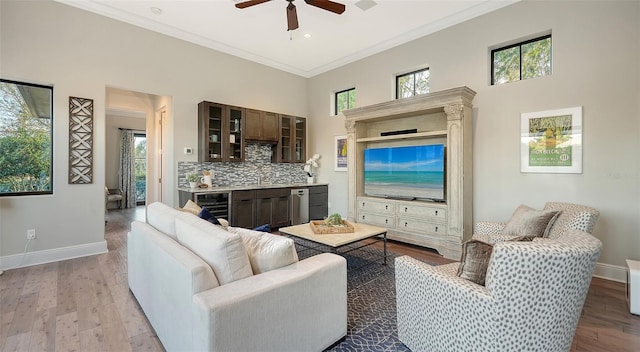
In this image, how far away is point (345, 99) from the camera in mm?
6078

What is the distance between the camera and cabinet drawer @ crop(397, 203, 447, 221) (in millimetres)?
4012

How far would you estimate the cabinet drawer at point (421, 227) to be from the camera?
402 cm

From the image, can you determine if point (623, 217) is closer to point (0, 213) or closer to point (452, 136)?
point (452, 136)

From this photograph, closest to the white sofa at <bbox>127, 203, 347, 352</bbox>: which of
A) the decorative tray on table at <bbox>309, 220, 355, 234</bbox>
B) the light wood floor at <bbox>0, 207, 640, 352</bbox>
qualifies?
the light wood floor at <bbox>0, 207, 640, 352</bbox>

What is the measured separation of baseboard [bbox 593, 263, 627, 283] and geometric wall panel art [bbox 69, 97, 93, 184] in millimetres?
6374

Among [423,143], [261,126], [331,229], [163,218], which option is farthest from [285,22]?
[163,218]

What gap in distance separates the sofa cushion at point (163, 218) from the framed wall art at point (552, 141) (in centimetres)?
402

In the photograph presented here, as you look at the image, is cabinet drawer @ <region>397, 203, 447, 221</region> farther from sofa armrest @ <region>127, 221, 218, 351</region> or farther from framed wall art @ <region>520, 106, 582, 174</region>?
sofa armrest @ <region>127, 221, 218, 351</region>

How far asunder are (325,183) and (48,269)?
4532 mm

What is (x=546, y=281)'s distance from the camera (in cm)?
131

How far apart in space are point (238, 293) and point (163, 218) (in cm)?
128

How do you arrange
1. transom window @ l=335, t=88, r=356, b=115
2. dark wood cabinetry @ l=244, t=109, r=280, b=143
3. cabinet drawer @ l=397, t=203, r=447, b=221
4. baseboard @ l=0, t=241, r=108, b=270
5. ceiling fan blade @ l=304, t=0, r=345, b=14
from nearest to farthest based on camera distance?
ceiling fan blade @ l=304, t=0, r=345, b=14
baseboard @ l=0, t=241, r=108, b=270
cabinet drawer @ l=397, t=203, r=447, b=221
dark wood cabinetry @ l=244, t=109, r=280, b=143
transom window @ l=335, t=88, r=356, b=115

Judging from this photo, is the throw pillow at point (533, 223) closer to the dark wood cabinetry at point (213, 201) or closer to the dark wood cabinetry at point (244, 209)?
the dark wood cabinetry at point (244, 209)

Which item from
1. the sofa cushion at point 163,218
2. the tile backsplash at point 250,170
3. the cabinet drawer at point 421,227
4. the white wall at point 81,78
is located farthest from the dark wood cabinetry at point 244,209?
the cabinet drawer at point 421,227
